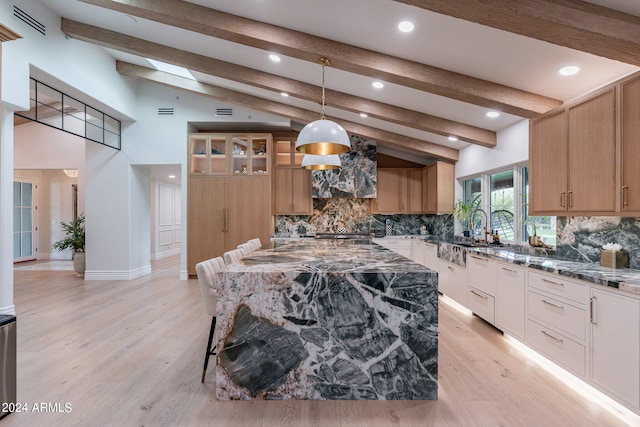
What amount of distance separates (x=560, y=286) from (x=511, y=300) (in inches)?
27.4

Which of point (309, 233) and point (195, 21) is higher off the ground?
point (195, 21)

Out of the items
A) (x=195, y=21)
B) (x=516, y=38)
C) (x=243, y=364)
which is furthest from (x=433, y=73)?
(x=243, y=364)

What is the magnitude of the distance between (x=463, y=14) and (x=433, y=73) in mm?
1088

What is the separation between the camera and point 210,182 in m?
5.96

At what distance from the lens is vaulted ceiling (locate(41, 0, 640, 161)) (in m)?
1.94

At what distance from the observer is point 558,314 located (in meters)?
2.39

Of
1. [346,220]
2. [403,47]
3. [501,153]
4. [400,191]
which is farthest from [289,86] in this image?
[400,191]

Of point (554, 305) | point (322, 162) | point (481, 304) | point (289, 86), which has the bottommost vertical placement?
point (481, 304)

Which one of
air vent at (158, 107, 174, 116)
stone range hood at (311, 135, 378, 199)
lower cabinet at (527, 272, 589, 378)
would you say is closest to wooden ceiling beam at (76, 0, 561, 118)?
lower cabinet at (527, 272, 589, 378)

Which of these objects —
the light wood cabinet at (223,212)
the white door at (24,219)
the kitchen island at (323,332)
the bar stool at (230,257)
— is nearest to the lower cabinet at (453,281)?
the kitchen island at (323,332)

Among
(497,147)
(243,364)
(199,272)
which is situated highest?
(497,147)

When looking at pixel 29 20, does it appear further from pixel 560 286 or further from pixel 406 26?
pixel 560 286

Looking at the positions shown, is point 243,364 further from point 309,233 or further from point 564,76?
point 309,233

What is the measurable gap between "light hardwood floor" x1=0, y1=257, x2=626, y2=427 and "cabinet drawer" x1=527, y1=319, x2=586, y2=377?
0.54ft
